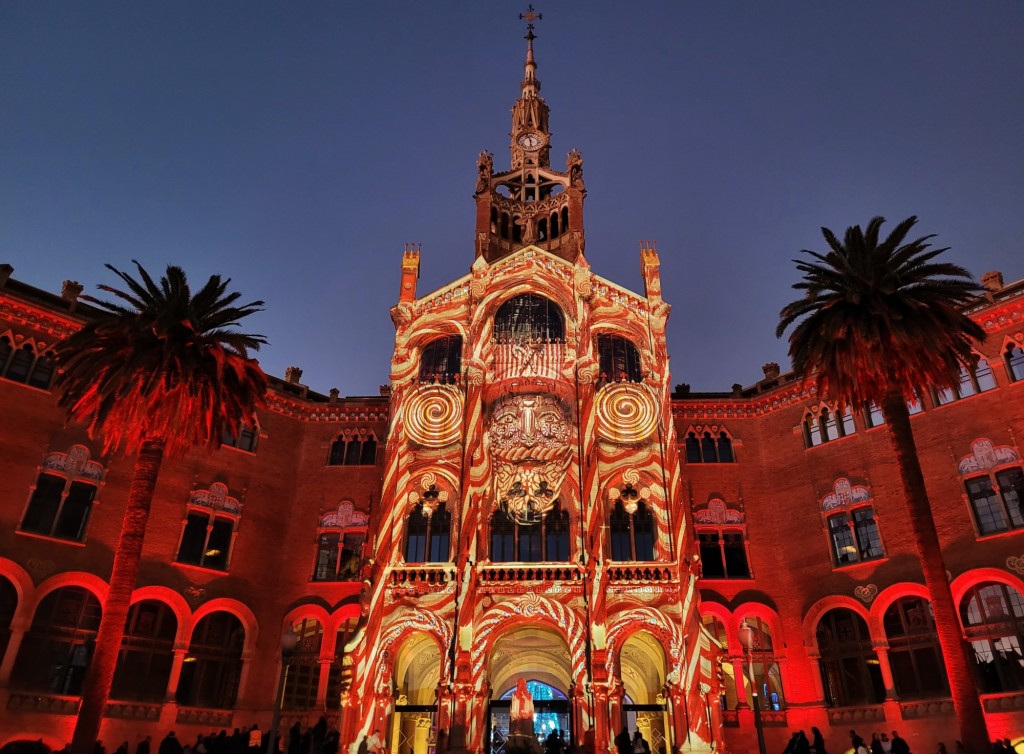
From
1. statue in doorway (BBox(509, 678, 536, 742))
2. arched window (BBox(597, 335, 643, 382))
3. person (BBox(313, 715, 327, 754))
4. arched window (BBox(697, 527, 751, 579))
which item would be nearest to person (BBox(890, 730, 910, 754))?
arched window (BBox(697, 527, 751, 579))

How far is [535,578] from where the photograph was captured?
99.7ft

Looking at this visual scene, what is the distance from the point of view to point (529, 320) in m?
36.3

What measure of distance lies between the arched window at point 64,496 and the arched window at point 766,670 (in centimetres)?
2676

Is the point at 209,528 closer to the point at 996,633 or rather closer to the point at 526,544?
the point at 526,544

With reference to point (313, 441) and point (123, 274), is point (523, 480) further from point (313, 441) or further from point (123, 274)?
point (123, 274)

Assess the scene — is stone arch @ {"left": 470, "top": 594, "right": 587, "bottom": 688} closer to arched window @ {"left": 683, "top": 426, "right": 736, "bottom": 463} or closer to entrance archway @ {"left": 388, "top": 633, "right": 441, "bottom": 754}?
entrance archway @ {"left": 388, "top": 633, "right": 441, "bottom": 754}

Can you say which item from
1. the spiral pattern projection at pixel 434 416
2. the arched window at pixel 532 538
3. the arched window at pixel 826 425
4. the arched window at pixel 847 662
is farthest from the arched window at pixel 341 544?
the arched window at pixel 826 425

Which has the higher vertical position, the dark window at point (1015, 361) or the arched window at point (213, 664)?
the dark window at point (1015, 361)

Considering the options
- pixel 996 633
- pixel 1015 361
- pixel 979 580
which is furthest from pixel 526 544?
pixel 1015 361

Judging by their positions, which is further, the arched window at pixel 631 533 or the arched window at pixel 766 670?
the arched window at pixel 766 670

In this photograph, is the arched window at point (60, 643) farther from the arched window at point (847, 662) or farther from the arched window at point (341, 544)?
the arched window at point (847, 662)

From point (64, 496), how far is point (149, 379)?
9007mm

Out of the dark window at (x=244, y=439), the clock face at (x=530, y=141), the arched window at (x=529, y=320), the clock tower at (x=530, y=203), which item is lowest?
the dark window at (x=244, y=439)

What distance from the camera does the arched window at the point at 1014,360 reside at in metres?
29.1
